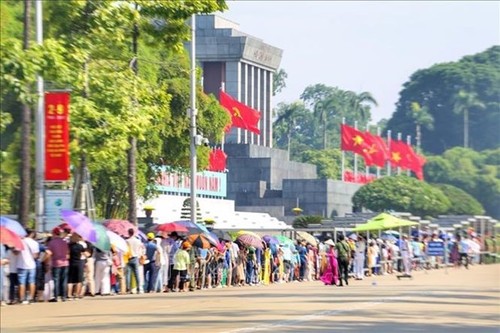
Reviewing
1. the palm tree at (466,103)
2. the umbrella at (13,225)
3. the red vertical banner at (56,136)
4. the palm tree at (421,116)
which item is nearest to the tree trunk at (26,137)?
the red vertical banner at (56,136)

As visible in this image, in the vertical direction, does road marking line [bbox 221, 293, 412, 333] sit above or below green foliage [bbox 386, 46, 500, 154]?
below

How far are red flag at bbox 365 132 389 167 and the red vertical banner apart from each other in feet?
242

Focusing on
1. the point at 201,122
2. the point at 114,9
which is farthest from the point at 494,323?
the point at 201,122

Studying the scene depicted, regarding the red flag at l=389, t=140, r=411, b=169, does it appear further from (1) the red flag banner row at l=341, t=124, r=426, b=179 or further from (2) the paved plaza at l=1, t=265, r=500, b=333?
(2) the paved plaza at l=1, t=265, r=500, b=333

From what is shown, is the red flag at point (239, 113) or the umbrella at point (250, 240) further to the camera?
the red flag at point (239, 113)

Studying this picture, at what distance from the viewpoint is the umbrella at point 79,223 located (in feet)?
112

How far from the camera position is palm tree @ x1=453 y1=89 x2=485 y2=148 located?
229 feet

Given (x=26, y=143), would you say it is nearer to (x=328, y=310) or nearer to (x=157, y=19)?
(x=328, y=310)

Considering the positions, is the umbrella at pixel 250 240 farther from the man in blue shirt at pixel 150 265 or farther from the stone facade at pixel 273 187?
the stone facade at pixel 273 187

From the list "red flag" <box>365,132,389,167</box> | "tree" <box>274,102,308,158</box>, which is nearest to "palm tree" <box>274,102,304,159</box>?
"tree" <box>274,102,308,158</box>

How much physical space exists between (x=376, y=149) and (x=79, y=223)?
246 ft

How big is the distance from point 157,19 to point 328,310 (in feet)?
41.5

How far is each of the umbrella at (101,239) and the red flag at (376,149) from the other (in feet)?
225

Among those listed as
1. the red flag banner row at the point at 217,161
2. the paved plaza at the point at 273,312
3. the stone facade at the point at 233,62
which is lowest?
the paved plaza at the point at 273,312
